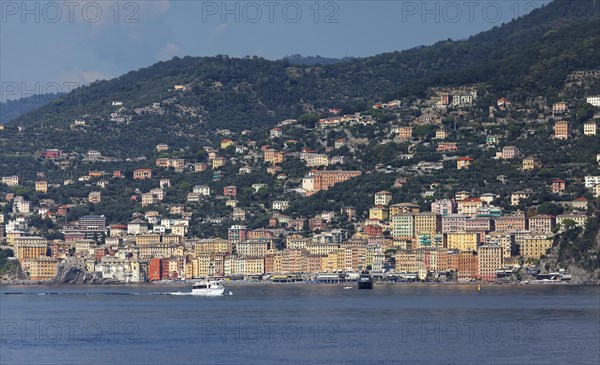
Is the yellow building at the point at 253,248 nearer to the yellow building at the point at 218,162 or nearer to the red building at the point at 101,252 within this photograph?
the red building at the point at 101,252

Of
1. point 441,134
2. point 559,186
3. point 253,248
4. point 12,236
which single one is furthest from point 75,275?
point 441,134

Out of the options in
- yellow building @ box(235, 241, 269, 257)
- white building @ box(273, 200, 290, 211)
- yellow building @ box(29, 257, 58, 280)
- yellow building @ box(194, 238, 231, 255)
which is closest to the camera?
yellow building @ box(29, 257, 58, 280)

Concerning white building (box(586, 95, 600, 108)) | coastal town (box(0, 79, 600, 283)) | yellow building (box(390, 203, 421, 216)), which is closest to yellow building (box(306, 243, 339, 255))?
coastal town (box(0, 79, 600, 283))

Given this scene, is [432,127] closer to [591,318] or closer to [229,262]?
[229,262]

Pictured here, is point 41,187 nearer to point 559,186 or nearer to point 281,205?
point 281,205

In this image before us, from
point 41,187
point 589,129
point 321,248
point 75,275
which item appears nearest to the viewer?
point 321,248

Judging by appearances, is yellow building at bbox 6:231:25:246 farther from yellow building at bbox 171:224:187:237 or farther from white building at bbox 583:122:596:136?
white building at bbox 583:122:596:136

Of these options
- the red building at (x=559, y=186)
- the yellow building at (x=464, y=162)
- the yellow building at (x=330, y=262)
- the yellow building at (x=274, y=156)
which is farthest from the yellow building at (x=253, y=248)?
the yellow building at (x=274, y=156)
